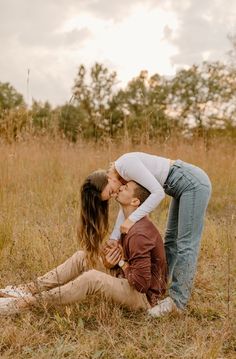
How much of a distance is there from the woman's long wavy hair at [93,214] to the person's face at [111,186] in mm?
21

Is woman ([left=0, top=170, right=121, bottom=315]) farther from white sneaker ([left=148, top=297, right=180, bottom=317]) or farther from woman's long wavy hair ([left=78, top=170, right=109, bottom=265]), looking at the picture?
white sneaker ([left=148, top=297, right=180, bottom=317])

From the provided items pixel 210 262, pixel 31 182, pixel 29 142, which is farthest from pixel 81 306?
pixel 29 142

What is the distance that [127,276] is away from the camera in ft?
8.54

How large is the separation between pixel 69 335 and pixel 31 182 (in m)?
2.94

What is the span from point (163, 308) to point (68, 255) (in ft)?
3.25

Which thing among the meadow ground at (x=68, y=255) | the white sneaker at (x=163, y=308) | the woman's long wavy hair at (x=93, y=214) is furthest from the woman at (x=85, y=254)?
the white sneaker at (x=163, y=308)

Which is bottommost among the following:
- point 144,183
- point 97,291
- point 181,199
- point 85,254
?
point 97,291

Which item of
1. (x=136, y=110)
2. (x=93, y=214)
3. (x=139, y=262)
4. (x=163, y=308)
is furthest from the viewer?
(x=136, y=110)

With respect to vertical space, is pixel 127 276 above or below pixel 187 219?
below

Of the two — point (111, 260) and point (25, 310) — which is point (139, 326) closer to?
point (111, 260)

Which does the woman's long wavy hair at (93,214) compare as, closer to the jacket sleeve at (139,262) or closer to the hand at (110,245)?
the hand at (110,245)

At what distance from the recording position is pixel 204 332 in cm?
253

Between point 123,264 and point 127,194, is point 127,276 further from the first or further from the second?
point 127,194

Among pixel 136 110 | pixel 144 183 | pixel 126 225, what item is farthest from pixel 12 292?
pixel 136 110
